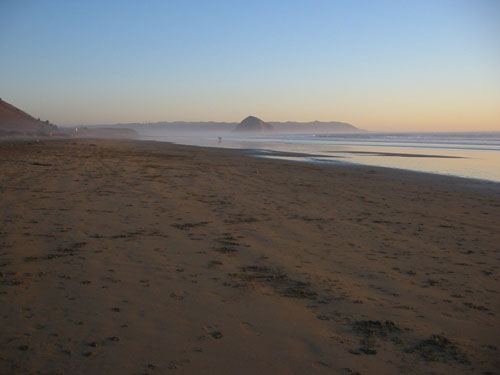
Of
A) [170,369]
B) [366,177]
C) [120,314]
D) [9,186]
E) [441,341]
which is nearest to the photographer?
[170,369]

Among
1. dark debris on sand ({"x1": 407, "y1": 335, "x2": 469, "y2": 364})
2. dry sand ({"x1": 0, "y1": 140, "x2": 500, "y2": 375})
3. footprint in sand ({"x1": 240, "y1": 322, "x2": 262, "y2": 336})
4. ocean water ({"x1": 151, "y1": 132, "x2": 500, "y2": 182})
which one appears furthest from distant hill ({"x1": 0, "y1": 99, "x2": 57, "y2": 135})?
dark debris on sand ({"x1": 407, "y1": 335, "x2": 469, "y2": 364})

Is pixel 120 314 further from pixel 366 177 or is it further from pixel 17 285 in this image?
pixel 366 177

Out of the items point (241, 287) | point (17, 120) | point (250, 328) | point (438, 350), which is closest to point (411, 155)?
point (241, 287)

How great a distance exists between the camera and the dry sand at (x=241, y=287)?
8.67ft

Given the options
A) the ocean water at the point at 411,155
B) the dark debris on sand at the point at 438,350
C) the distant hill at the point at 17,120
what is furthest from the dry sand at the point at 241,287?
the distant hill at the point at 17,120

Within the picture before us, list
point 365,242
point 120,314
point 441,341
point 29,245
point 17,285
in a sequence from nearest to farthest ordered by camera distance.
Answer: point 441,341
point 120,314
point 17,285
point 29,245
point 365,242

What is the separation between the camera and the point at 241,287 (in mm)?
3779

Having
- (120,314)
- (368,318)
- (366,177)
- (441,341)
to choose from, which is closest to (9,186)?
(120,314)

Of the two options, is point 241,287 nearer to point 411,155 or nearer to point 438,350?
point 438,350

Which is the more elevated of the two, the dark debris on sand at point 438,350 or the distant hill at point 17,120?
the distant hill at point 17,120

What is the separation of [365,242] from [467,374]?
304 centimetres

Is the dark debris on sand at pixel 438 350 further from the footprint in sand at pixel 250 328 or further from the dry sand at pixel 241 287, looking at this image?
the footprint in sand at pixel 250 328

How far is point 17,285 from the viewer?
3.59 meters

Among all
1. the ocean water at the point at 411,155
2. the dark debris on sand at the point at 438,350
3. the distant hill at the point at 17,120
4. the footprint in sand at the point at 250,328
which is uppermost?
the distant hill at the point at 17,120
